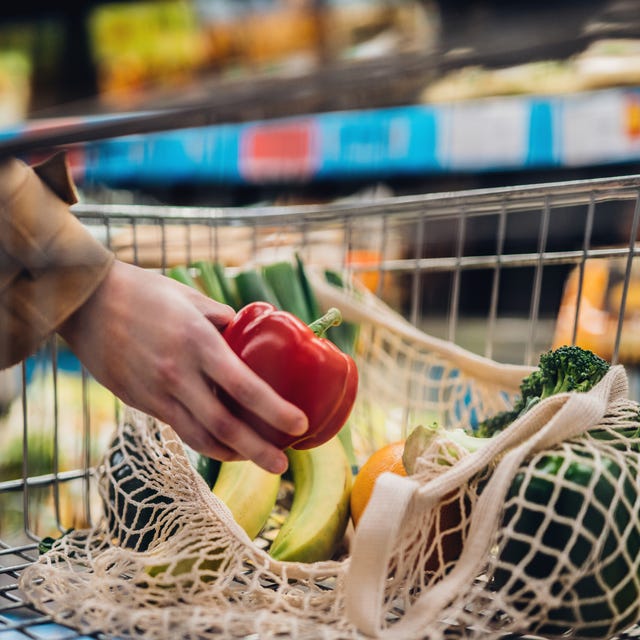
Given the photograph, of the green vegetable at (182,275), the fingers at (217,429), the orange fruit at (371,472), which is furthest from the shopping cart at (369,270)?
the orange fruit at (371,472)

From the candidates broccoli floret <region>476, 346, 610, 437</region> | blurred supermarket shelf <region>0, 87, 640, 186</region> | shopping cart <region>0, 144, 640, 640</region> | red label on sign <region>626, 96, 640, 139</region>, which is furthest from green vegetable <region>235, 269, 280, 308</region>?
red label on sign <region>626, 96, 640, 139</region>

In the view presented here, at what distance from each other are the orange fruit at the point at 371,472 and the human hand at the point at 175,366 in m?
0.22

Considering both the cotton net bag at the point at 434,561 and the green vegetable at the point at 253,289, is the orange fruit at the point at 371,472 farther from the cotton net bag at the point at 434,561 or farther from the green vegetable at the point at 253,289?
the green vegetable at the point at 253,289

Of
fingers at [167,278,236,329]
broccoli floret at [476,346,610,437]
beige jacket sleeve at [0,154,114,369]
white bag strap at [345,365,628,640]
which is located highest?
beige jacket sleeve at [0,154,114,369]

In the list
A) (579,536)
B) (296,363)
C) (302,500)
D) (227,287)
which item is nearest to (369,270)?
(227,287)

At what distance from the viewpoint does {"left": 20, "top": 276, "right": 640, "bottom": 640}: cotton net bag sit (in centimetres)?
55

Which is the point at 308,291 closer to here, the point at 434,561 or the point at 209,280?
the point at 209,280

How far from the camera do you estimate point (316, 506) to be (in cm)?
81

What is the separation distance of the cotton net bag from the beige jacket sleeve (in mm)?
221

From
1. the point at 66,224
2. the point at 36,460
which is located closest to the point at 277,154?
the point at 36,460

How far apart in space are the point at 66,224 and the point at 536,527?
0.47 meters

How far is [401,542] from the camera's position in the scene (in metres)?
0.58

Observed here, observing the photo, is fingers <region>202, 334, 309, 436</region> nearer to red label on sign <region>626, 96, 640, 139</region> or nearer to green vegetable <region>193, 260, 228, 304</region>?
green vegetable <region>193, 260, 228, 304</region>

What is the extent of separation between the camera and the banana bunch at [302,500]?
766 millimetres
